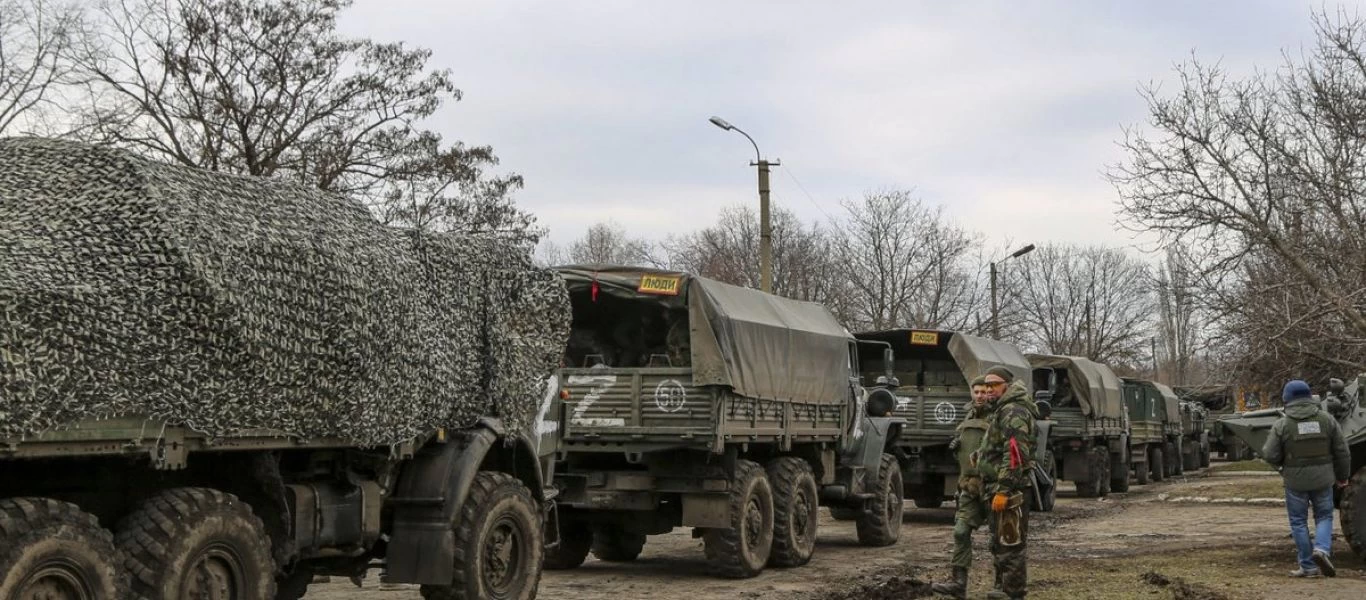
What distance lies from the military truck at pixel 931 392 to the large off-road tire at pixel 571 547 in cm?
623

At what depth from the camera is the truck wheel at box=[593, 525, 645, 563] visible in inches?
583

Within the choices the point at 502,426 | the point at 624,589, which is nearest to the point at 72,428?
the point at 502,426

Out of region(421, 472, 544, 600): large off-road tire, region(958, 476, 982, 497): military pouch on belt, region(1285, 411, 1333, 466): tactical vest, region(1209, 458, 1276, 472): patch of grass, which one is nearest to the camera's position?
region(421, 472, 544, 600): large off-road tire

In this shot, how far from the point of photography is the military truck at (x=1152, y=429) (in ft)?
104

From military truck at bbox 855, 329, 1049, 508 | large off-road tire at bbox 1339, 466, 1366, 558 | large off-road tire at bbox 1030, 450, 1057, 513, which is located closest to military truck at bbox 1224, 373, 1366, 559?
large off-road tire at bbox 1339, 466, 1366, 558

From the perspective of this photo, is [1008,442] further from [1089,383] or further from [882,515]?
[1089,383]

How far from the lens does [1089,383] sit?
86.9 ft

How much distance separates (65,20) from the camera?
2992 cm

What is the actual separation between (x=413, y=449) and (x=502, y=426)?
96cm

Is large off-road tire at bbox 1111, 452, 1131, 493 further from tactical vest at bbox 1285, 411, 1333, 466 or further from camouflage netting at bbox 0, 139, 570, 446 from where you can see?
camouflage netting at bbox 0, 139, 570, 446

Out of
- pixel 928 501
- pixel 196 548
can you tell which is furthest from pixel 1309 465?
pixel 928 501

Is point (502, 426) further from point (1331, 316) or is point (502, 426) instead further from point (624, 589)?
point (1331, 316)

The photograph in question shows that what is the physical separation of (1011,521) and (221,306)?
18.9 ft

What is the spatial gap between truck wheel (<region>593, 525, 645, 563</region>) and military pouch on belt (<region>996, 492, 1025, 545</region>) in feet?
16.4
